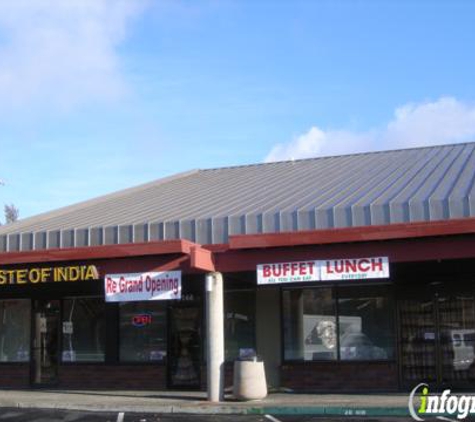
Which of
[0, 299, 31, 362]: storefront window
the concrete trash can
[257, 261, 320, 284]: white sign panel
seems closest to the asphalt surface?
the concrete trash can

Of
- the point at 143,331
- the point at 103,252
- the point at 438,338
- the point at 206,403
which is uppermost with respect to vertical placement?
the point at 103,252

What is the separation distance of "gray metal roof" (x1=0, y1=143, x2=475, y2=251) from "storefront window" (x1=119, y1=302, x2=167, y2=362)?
2.44m

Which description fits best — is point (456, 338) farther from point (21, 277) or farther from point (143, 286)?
point (21, 277)

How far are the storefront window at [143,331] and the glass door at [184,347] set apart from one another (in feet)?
0.85

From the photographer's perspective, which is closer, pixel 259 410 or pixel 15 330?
pixel 259 410

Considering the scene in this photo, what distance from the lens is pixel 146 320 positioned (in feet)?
68.3

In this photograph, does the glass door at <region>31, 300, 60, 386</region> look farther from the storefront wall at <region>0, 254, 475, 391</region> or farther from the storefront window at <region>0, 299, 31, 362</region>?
the storefront window at <region>0, 299, 31, 362</region>

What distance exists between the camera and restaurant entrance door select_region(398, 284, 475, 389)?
1845cm

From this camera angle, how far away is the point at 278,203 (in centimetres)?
1948

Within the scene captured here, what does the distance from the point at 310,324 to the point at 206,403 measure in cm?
441

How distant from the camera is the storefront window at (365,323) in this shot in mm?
18938

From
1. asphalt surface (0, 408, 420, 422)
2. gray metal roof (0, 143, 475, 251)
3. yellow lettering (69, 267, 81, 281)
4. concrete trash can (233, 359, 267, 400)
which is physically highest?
gray metal roof (0, 143, 475, 251)

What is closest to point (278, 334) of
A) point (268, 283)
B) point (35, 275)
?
point (268, 283)

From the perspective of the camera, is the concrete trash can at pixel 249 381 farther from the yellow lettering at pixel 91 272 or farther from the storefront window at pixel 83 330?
the storefront window at pixel 83 330
